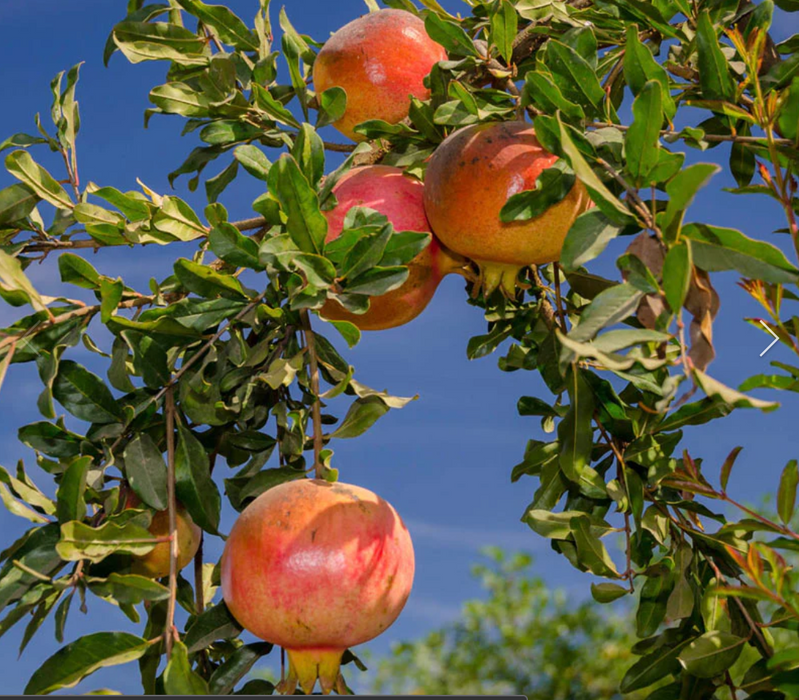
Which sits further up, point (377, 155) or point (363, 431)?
point (377, 155)

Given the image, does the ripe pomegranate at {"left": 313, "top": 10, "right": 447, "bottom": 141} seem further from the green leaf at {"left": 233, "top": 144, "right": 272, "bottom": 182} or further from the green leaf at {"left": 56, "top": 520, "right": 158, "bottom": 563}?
the green leaf at {"left": 56, "top": 520, "right": 158, "bottom": 563}

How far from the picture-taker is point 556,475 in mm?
1603

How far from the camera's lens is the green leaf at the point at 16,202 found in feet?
5.28

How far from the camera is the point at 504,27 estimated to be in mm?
1418

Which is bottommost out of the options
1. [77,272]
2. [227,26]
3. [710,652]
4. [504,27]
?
[710,652]

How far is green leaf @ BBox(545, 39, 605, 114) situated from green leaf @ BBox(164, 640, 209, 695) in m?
0.87

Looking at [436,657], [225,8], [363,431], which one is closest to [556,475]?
[363,431]

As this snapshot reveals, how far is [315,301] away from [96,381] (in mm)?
397

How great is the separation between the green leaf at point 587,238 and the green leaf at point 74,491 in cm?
64

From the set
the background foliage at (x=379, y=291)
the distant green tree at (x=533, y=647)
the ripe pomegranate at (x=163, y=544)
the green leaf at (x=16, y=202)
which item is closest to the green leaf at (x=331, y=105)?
the background foliage at (x=379, y=291)

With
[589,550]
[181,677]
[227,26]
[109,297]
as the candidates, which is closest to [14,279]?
[109,297]

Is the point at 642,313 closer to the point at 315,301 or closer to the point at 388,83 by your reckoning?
the point at 315,301

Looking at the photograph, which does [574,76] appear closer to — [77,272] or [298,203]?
[298,203]

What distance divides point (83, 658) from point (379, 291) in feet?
1.92
